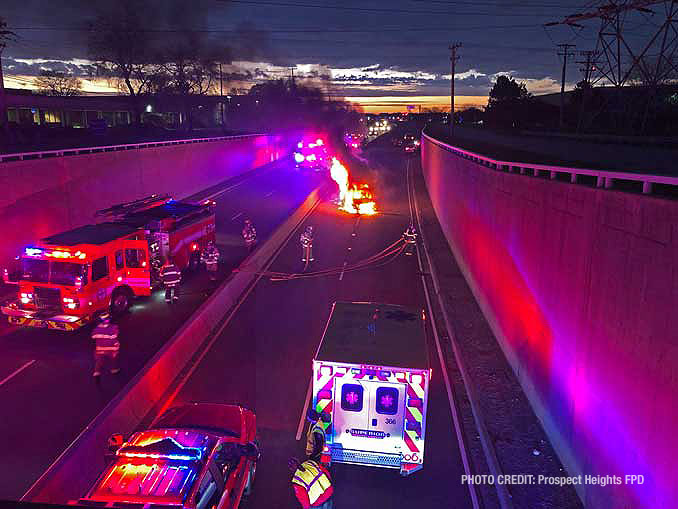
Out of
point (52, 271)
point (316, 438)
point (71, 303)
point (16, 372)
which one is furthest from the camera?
point (52, 271)

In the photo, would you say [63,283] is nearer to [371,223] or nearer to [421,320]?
[421,320]

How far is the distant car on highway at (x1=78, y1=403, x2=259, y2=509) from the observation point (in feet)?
23.5

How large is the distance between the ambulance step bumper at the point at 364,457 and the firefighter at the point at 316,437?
366 millimetres

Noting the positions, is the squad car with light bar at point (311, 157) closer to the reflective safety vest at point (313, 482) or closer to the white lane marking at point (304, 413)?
the white lane marking at point (304, 413)

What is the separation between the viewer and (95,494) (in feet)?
23.6

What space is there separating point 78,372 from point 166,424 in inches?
213

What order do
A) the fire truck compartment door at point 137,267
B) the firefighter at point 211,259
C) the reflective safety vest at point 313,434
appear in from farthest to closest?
1. the firefighter at point 211,259
2. the fire truck compartment door at point 137,267
3. the reflective safety vest at point 313,434

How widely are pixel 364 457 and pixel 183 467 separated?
11.1 feet

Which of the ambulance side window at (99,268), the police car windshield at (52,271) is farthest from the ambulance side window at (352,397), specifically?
the ambulance side window at (99,268)

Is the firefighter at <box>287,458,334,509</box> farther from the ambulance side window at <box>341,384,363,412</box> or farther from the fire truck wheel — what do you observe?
the fire truck wheel

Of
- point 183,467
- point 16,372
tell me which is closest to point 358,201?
point 16,372

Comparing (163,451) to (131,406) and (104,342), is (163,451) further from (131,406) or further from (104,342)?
(104,342)

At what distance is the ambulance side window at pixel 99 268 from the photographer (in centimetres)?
1648

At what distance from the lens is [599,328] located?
858cm
